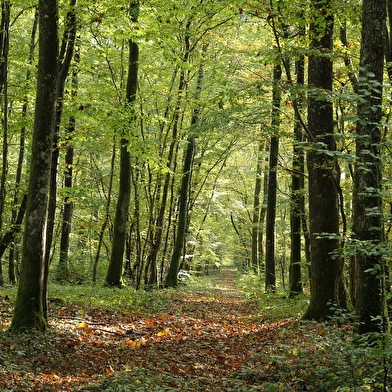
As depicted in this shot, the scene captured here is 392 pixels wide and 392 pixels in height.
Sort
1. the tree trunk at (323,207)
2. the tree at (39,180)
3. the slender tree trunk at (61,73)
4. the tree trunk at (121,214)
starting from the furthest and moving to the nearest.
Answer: the tree trunk at (121,214), the tree trunk at (323,207), the slender tree trunk at (61,73), the tree at (39,180)

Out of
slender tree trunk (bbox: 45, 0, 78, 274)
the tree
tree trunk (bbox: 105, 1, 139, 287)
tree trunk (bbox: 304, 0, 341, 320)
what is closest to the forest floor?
the tree

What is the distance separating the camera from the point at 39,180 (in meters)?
7.53

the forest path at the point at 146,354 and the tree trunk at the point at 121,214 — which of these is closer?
the forest path at the point at 146,354

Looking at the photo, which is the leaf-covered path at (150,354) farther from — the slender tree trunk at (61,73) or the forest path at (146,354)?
the slender tree trunk at (61,73)

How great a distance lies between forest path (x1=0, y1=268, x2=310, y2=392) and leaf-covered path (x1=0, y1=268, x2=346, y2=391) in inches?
0.5

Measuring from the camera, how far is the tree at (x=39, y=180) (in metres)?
7.52

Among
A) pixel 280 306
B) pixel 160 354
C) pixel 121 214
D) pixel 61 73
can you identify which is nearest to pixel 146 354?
pixel 160 354

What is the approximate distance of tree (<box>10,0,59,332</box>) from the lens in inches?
296

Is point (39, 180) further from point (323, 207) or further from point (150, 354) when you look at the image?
point (323, 207)

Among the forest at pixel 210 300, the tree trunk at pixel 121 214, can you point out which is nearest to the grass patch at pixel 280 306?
the forest at pixel 210 300

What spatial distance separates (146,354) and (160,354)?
245 mm

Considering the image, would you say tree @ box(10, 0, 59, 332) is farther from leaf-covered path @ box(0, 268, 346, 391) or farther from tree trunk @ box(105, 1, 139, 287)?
tree trunk @ box(105, 1, 139, 287)

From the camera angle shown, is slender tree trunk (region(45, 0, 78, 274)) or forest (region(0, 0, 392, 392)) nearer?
forest (region(0, 0, 392, 392))

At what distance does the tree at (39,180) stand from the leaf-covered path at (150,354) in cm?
63
